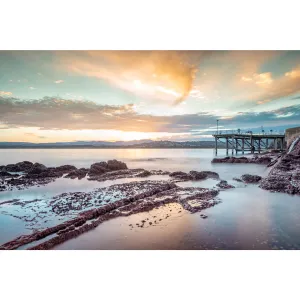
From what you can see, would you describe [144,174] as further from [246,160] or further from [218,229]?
[246,160]

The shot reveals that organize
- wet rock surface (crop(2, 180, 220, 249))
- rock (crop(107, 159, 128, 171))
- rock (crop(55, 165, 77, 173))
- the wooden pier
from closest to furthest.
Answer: wet rock surface (crop(2, 180, 220, 249)) < rock (crop(55, 165, 77, 173)) < rock (crop(107, 159, 128, 171)) < the wooden pier

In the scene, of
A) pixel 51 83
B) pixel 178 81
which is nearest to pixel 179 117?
pixel 178 81

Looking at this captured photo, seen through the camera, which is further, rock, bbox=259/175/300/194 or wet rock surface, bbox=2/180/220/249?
rock, bbox=259/175/300/194

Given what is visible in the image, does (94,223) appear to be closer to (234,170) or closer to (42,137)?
(42,137)

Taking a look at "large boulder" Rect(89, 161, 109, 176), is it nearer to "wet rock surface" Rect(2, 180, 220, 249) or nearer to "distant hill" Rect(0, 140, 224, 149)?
"distant hill" Rect(0, 140, 224, 149)

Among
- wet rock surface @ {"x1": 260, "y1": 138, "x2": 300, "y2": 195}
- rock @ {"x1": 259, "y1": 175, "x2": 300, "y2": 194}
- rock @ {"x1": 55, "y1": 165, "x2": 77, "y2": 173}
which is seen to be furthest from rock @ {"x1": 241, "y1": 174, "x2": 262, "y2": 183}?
rock @ {"x1": 55, "y1": 165, "x2": 77, "y2": 173}

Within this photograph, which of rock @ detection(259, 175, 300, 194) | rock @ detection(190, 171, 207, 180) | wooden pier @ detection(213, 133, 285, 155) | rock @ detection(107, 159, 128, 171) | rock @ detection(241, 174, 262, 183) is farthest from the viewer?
wooden pier @ detection(213, 133, 285, 155)

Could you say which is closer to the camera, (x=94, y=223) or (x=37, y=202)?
(x=94, y=223)

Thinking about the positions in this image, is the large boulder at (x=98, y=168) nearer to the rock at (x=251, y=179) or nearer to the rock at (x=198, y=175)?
the rock at (x=198, y=175)

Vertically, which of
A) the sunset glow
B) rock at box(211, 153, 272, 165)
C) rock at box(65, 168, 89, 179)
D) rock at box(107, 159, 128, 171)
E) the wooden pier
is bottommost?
rock at box(65, 168, 89, 179)

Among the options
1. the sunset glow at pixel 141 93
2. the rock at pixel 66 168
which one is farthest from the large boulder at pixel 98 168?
the sunset glow at pixel 141 93
